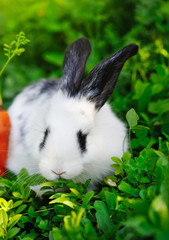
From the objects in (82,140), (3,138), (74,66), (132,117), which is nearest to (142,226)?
(132,117)

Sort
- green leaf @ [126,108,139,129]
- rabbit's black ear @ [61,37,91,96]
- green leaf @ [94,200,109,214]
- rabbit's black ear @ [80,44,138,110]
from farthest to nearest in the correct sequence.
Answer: rabbit's black ear @ [61,37,91,96] < rabbit's black ear @ [80,44,138,110] < green leaf @ [126,108,139,129] < green leaf @ [94,200,109,214]

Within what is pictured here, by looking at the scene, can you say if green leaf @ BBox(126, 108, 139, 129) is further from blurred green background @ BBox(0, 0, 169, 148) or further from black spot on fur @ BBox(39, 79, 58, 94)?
black spot on fur @ BBox(39, 79, 58, 94)

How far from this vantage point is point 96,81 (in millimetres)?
2820

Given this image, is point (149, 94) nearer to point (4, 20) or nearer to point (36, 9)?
point (36, 9)

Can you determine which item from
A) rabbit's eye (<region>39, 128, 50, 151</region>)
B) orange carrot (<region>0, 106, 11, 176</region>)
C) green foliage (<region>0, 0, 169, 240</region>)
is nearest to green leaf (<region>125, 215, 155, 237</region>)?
green foliage (<region>0, 0, 169, 240</region>)

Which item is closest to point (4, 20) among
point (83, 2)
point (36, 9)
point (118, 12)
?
point (36, 9)

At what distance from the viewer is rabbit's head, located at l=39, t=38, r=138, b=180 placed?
2.51 metres

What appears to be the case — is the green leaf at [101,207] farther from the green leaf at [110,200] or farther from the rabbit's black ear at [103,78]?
the rabbit's black ear at [103,78]

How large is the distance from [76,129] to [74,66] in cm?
77

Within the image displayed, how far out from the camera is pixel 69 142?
2521 millimetres

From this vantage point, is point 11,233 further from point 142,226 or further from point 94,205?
point 142,226

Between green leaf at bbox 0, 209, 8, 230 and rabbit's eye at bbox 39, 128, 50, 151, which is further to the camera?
rabbit's eye at bbox 39, 128, 50, 151

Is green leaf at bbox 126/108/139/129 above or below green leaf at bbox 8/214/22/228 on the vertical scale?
above

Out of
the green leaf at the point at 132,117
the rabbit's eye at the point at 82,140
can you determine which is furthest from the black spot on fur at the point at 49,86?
the green leaf at the point at 132,117
